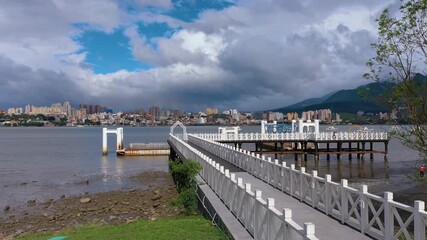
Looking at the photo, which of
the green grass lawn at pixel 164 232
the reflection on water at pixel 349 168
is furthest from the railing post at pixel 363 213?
the reflection on water at pixel 349 168

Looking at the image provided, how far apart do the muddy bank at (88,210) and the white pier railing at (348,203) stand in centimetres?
537

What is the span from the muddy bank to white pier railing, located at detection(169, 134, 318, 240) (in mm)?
5956

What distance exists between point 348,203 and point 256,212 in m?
3.78

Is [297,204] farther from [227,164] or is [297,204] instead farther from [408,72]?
[227,164]

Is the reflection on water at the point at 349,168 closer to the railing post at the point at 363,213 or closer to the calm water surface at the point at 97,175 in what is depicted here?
the calm water surface at the point at 97,175

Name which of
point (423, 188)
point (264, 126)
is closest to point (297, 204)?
point (423, 188)

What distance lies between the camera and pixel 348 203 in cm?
1187

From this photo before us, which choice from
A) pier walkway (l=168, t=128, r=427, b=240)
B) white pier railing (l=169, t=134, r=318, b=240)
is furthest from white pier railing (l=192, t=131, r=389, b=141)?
white pier railing (l=169, t=134, r=318, b=240)

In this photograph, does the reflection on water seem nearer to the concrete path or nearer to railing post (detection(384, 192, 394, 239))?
the concrete path

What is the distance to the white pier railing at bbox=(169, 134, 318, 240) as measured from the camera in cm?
702

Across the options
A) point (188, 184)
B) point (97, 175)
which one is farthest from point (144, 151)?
point (188, 184)

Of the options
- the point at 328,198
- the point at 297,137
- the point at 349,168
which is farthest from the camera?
the point at 297,137

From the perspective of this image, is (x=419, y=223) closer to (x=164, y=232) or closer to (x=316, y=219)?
(x=316, y=219)

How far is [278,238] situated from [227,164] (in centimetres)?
1752
